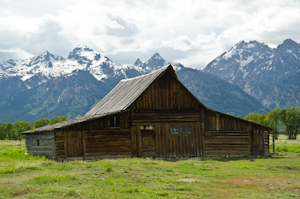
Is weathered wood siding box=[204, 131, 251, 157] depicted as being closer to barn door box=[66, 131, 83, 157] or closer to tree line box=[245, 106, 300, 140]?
barn door box=[66, 131, 83, 157]

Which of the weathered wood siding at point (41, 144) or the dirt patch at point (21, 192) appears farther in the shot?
the weathered wood siding at point (41, 144)

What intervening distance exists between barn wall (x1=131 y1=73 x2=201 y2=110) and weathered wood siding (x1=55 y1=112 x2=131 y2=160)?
252 centimetres

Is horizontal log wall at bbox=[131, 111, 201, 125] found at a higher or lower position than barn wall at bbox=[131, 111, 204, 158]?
higher

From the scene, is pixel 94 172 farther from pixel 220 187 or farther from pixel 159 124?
pixel 159 124

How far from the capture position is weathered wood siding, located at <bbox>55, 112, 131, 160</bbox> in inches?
1139

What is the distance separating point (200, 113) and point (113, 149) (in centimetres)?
951

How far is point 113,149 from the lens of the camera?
30875 millimetres

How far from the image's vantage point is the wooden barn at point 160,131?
30312 mm

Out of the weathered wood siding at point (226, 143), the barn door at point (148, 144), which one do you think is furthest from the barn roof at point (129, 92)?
the weathered wood siding at point (226, 143)

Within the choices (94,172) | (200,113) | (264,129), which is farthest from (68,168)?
(264,129)

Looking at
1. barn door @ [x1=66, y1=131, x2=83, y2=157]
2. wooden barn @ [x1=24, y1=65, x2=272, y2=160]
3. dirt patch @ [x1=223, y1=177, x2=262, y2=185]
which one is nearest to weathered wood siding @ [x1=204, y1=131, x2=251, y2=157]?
wooden barn @ [x1=24, y1=65, x2=272, y2=160]

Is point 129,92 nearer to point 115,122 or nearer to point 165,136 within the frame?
point 115,122

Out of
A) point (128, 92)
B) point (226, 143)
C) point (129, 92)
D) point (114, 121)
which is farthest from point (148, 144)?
point (226, 143)

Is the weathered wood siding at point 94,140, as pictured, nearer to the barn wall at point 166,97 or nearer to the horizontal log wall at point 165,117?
the horizontal log wall at point 165,117
